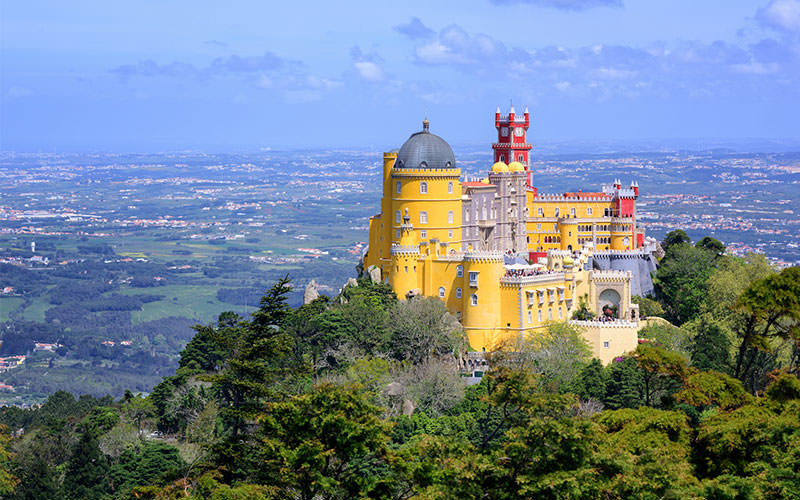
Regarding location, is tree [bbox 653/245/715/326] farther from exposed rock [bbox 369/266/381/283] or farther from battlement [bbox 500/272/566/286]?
exposed rock [bbox 369/266/381/283]

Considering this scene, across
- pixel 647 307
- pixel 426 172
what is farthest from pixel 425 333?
pixel 647 307

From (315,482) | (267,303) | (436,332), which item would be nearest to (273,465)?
(315,482)

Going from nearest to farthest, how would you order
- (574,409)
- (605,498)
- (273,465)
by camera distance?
(605,498) < (273,465) < (574,409)

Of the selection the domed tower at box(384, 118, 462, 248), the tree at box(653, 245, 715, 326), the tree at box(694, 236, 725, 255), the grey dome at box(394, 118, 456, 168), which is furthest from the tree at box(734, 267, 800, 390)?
the tree at box(694, 236, 725, 255)

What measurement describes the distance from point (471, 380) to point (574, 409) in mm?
12426

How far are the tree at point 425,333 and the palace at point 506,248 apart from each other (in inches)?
79.1

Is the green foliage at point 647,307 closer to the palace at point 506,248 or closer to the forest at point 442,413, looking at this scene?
the forest at point 442,413

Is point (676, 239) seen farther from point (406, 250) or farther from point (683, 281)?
point (406, 250)

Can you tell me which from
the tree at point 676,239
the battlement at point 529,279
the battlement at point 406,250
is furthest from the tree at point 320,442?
the tree at point 676,239

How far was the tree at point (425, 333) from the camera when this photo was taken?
73688mm

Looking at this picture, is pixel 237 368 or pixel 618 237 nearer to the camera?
pixel 237 368

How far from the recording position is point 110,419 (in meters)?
77.8

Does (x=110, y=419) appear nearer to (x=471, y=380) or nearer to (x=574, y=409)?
(x=471, y=380)

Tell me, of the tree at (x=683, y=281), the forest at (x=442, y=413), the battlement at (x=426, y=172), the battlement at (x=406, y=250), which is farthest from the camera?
A: the tree at (x=683, y=281)
